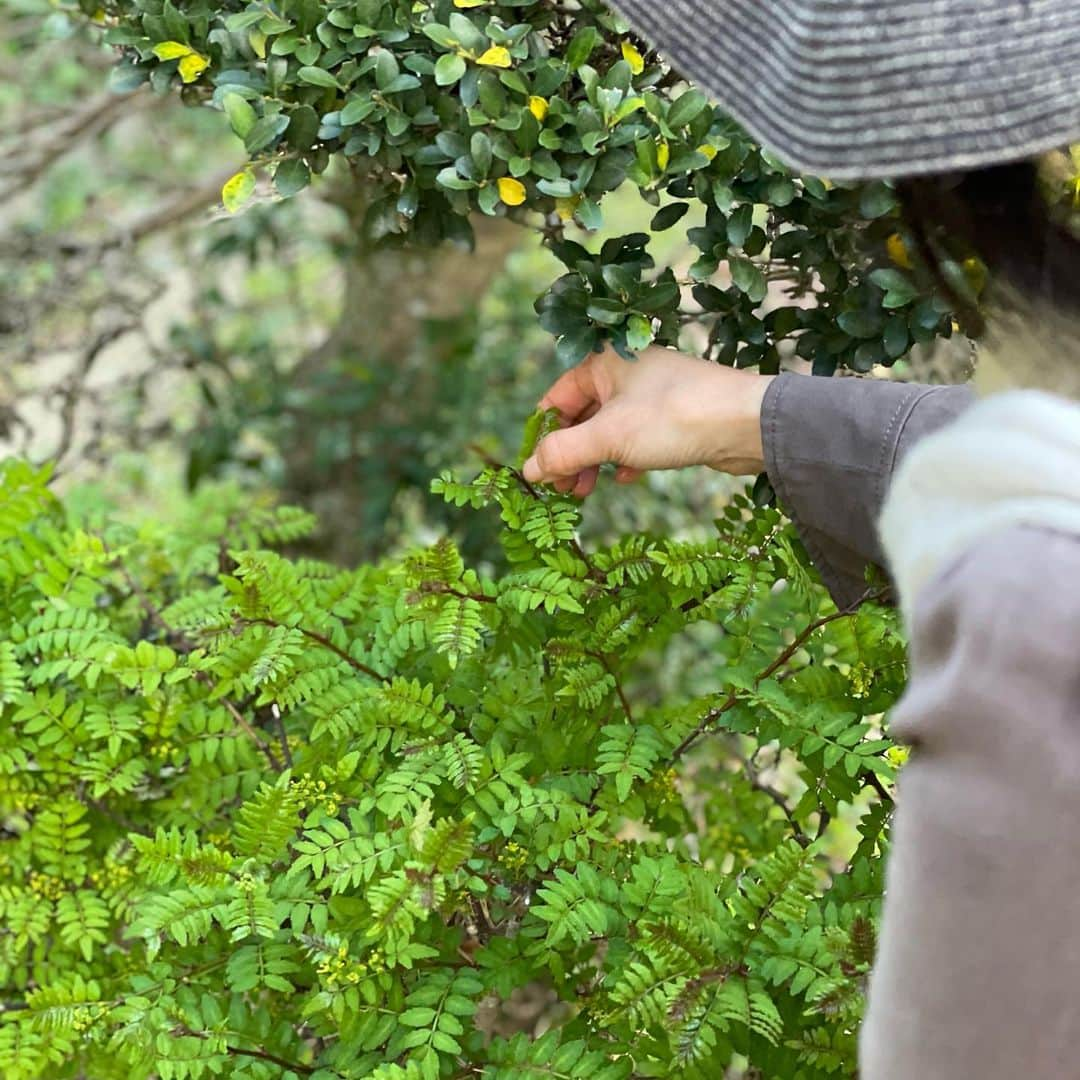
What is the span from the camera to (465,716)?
1.69 m

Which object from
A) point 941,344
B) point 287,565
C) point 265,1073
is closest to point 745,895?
point 265,1073

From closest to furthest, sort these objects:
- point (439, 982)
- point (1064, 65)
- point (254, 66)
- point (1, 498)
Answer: point (1064, 65), point (439, 982), point (254, 66), point (1, 498)

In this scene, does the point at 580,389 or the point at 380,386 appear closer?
the point at 580,389

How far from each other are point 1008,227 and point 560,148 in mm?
736

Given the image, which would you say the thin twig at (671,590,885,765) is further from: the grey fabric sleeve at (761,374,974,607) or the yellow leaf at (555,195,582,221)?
the yellow leaf at (555,195,582,221)

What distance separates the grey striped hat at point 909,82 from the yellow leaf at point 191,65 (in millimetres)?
947

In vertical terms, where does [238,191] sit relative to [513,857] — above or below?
above

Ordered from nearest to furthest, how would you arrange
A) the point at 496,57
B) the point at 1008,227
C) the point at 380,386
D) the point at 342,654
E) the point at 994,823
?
the point at 994,823 → the point at 1008,227 → the point at 496,57 → the point at 342,654 → the point at 380,386

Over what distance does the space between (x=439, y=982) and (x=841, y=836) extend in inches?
93.7

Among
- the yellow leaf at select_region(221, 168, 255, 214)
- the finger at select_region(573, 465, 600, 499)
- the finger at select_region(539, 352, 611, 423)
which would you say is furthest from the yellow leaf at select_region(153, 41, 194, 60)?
the finger at select_region(573, 465, 600, 499)

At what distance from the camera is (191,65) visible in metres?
1.66

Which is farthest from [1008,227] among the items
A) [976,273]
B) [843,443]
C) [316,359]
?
[316,359]

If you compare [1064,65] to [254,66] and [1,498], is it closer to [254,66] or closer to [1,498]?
[254,66]

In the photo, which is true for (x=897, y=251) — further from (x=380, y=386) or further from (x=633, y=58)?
(x=380, y=386)
